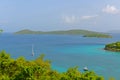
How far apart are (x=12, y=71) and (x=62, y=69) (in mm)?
20345

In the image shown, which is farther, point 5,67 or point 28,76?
point 5,67

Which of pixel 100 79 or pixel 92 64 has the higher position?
pixel 100 79

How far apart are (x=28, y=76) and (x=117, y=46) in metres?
55.1

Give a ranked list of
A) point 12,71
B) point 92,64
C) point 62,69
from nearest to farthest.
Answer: point 12,71
point 62,69
point 92,64

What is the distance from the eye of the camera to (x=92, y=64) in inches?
1795

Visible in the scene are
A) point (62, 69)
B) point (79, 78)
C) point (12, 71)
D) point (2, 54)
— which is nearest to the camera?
point (79, 78)

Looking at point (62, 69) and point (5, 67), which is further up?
point (5, 67)

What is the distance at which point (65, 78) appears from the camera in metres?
15.7

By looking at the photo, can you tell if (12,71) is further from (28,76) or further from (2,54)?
(28,76)

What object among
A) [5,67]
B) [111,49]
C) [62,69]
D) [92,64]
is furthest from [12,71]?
[111,49]

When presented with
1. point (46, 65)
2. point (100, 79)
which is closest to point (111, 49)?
point (46, 65)

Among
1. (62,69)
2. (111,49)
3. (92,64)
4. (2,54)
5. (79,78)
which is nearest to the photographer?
(79,78)

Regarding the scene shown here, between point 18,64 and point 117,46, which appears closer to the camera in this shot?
point 18,64

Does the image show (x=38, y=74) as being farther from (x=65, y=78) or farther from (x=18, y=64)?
(x=18, y=64)
